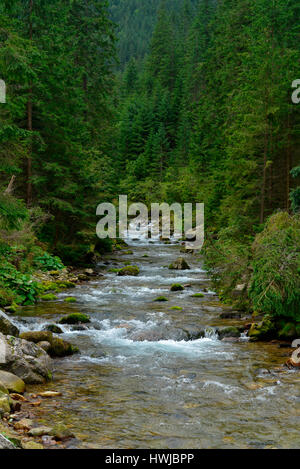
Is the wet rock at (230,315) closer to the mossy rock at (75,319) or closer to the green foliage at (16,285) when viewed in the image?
the mossy rock at (75,319)

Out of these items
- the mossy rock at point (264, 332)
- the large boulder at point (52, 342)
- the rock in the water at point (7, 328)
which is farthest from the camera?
the mossy rock at point (264, 332)

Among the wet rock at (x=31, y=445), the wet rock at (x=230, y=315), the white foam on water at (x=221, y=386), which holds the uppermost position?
the wet rock at (x=31, y=445)

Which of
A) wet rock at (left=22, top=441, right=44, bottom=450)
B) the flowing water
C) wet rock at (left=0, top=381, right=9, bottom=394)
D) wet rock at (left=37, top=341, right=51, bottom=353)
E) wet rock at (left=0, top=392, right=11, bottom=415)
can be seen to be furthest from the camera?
wet rock at (left=37, top=341, right=51, bottom=353)

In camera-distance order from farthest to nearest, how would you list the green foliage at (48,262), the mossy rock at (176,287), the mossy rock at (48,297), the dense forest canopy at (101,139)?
the green foliage at (48,262) → the mossy rock at (176,287) → the mossy rock at (48,297) → the dense forest canopy at (101,139)

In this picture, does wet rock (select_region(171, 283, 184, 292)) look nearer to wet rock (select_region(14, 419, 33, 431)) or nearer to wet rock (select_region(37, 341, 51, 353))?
→ wet rock (select_region(37, 341, 51, 353))

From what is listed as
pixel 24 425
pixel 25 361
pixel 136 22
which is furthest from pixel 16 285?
pixel 136 22

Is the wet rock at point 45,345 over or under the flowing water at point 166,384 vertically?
over

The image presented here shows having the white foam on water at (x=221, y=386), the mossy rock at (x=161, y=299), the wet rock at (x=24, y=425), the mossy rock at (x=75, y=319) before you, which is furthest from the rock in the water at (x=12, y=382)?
the mossy rock at (x=161, y=299)

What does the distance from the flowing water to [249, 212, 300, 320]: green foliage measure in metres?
1.02

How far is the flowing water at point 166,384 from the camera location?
6.00 meters

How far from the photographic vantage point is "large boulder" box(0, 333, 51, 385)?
7738 millimetres

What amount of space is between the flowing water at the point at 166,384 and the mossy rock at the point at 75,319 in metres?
0.32

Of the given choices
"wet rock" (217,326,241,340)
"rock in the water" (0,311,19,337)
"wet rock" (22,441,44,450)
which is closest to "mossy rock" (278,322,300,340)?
"wet rock" (217,326,241,340)

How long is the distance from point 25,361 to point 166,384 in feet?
8.44
